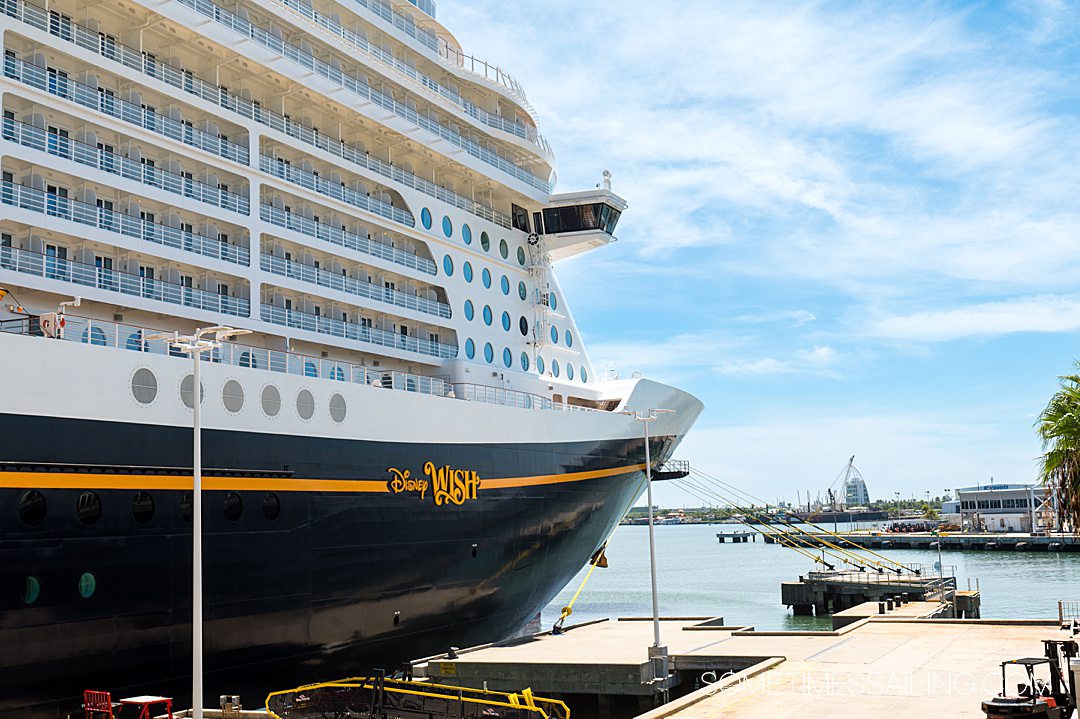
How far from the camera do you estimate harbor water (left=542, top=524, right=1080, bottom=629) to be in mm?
46688

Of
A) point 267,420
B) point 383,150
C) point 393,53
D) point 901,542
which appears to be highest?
point 393,53

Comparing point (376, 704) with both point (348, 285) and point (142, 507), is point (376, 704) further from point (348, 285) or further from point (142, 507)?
point (348, 285)

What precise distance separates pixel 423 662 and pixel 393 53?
609 inches

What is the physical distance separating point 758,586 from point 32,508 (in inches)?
2211

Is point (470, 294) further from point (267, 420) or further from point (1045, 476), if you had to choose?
point (1045, 476)

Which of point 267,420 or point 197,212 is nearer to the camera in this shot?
point 267,420

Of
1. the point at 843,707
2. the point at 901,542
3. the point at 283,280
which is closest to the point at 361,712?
the point at 843,707

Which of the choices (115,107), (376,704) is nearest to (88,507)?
(376,704)

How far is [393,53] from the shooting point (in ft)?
89.5

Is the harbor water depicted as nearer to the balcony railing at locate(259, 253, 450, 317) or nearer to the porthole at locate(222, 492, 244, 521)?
the balcony railing at locate(259, 253, 450, 317)

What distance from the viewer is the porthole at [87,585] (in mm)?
15125

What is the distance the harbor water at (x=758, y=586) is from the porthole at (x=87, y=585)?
1017 inches

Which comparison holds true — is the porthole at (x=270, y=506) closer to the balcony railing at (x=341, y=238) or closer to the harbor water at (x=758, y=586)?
the balcony railing at (x=341, y=238)

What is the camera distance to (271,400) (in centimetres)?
1859
